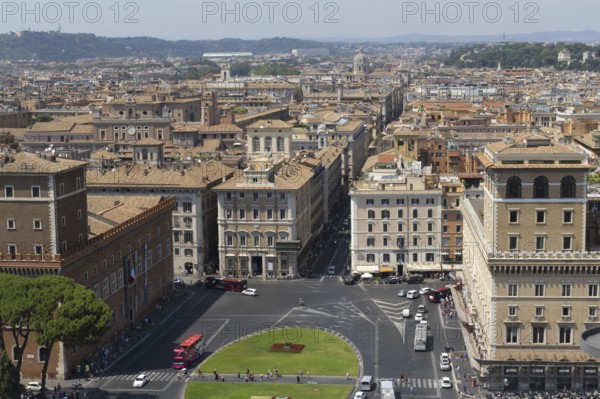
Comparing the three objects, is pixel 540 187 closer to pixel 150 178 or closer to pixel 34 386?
pixel 34 386

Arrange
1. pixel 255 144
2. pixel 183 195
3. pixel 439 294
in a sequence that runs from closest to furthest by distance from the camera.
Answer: pixel 439 294 < pixel 183 195 < pixel 255 144

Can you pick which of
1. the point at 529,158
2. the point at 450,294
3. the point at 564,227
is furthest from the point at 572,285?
the point at 450,294

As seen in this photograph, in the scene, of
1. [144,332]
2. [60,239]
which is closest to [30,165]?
[60,239]

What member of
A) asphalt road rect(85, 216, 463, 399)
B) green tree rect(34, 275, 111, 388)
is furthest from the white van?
green tree rect(34, 275, 111, 388)

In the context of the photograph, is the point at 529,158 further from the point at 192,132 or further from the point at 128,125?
the point at 128,125

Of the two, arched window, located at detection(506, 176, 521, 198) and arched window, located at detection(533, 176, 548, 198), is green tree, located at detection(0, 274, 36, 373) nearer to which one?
arched window, located at detection(506, 176, 521, 198)

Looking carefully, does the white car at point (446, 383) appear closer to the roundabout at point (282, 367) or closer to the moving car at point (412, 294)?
the roundabout at point (282, 367)
